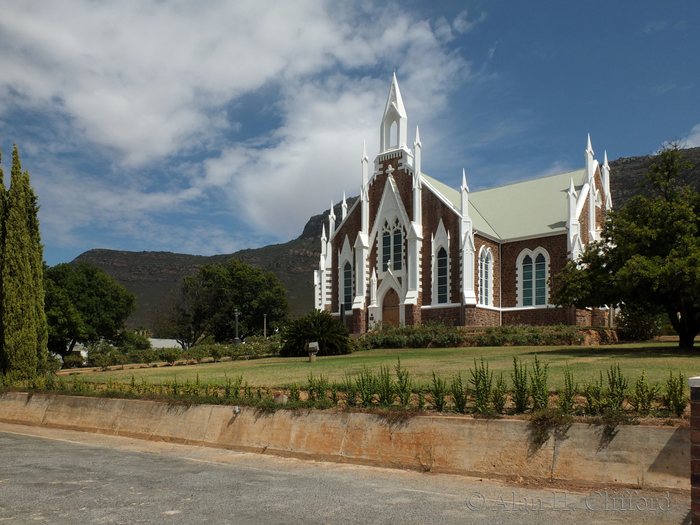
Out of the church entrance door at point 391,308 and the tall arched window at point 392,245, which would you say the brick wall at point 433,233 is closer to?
the tall arched window at point 392,245

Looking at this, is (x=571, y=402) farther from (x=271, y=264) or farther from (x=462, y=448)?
(x=271, y=264)

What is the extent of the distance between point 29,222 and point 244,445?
1372cm

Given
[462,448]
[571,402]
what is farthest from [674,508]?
[462,448]

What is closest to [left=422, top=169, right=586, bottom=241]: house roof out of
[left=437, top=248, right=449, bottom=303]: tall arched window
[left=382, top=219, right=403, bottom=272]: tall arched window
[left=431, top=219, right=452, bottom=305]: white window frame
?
[left=431, top=219, right=452, bottom=305]: white window frame

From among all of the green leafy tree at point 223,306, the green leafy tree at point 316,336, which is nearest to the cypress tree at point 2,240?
the green leafy tree at point 316,336

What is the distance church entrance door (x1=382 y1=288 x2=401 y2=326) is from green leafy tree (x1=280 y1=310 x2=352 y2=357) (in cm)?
1185

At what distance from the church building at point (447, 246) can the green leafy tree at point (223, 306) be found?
24313mm

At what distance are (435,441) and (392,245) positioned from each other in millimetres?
32729

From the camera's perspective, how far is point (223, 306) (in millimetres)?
66062

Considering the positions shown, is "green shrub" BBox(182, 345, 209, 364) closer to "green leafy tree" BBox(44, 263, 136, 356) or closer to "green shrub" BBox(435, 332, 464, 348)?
"green shrub" BBox(435, 332, 464, 348)

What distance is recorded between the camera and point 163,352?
94.1 ft

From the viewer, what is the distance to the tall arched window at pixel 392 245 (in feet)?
132

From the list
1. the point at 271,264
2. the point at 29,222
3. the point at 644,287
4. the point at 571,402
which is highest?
the point at 271,264

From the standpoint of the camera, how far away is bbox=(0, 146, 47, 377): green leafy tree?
18125 mm
